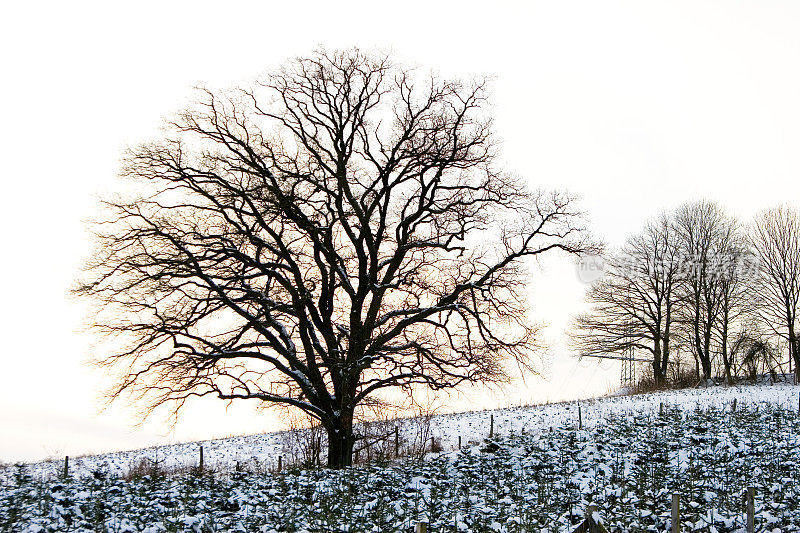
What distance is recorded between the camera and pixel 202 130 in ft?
68.9

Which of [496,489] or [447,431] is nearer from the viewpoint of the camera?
[496,489]

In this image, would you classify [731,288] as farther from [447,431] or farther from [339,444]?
[339,444]

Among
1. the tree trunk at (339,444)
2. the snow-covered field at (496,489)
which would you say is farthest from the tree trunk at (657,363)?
the tree trunk at (339,444)

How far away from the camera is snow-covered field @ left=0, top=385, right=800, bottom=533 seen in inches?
494

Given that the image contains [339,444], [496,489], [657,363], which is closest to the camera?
[496,489]

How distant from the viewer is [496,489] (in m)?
15.5

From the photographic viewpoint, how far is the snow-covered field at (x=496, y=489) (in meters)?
12.5

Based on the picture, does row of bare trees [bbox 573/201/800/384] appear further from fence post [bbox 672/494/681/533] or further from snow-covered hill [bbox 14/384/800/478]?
fence post [bbox 672/494/681/533]

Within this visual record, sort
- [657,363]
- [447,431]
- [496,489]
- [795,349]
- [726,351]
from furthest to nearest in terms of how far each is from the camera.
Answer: [657,363] < [726,351] < [795,349] < [447,431] < [496,489]

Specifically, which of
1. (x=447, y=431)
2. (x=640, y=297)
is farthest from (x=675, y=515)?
(x=640, y=297)

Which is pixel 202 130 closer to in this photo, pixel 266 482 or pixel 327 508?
pixel 266 482

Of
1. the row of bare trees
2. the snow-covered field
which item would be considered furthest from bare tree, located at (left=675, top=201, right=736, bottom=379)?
the snow-covered field

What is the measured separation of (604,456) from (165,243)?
13538 mm

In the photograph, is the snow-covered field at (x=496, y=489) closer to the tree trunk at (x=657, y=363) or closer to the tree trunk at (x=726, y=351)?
the tree trunk at (x=726, y=351)
